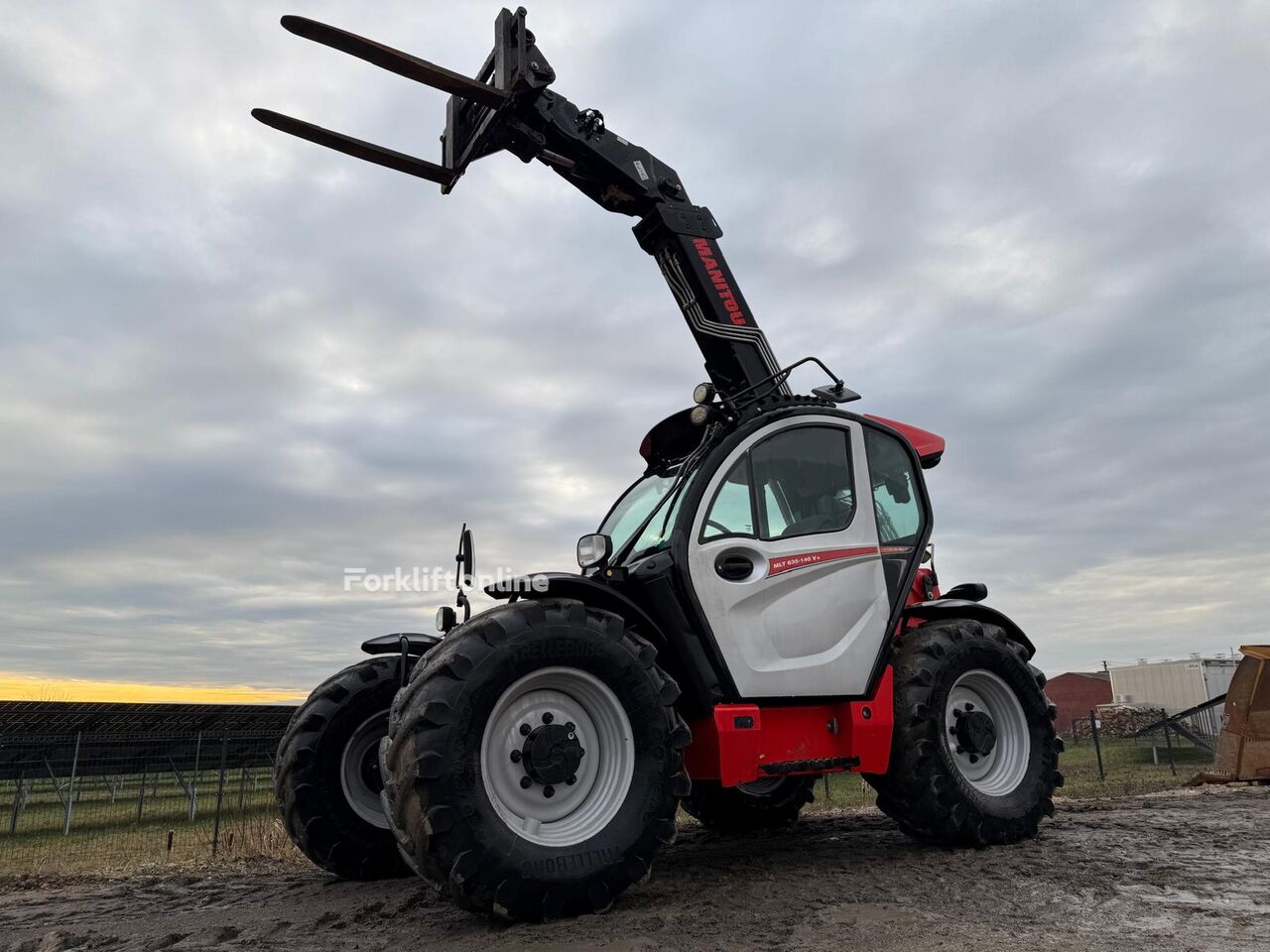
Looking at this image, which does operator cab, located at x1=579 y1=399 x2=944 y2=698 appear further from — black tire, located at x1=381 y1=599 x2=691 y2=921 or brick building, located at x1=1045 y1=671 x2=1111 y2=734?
brick building, located at x1=1045 y1=671 x2=1111 y2=734

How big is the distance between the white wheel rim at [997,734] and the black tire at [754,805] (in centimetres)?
153

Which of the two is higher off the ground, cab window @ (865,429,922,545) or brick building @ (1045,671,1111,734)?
cab window @ (865,429,922,545)

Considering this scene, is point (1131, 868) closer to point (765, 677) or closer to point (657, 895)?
point (765, 677)

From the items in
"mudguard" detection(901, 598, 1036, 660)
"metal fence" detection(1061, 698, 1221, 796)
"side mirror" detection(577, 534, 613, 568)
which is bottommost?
"metal fence" detection(1061, 698, 1221, 796)

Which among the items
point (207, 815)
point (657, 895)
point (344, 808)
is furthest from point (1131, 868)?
point (207, 815)

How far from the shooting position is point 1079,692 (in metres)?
56.3

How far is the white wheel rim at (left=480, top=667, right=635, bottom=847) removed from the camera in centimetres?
440

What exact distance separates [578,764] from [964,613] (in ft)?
11.6

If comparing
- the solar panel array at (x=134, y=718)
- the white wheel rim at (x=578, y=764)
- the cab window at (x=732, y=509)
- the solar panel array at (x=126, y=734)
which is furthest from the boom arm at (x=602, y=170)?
the solar panel array at (x=134, y=718)

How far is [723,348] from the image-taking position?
677 centimetres

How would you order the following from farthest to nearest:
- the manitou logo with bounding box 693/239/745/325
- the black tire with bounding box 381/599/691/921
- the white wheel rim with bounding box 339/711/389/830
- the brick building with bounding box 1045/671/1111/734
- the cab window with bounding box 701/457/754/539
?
the brick building with bounding box 1045/671/1111/734
the manitou logo with bounding box 693/239/745/325
the white wheel rim with bounding box 339/711/389/830
the cab window with bounding box 701/457/754/539
the black tire with bounding box 381/599/691/921

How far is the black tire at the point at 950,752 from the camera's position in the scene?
18.8ft

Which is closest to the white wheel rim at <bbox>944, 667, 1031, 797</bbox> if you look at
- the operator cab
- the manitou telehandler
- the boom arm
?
the manitou telehandler

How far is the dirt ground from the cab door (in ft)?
3.85
